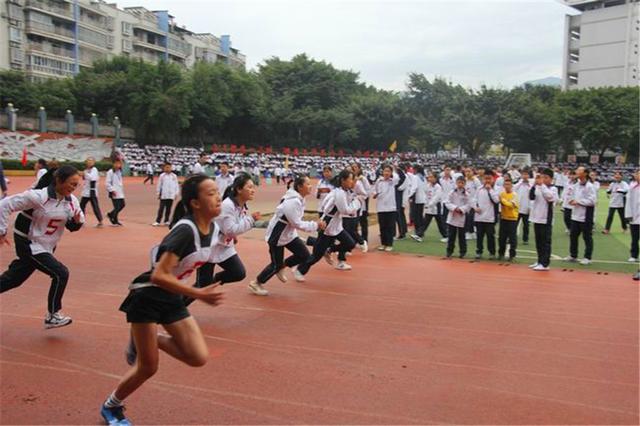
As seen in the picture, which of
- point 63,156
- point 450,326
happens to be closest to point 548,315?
point 450,326

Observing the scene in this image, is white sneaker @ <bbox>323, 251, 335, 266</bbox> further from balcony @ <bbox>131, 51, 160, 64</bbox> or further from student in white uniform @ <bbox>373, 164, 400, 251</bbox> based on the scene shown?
balcony @ <bbox>131, 51, 160, 64</bbox>

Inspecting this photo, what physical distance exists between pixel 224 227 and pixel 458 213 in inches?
245

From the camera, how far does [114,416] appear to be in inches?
143


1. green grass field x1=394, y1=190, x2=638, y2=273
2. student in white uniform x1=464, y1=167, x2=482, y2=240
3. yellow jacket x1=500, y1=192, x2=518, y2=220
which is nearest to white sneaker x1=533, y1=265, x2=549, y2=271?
green grass field x1=394, y1=190, x2=638, y2=273

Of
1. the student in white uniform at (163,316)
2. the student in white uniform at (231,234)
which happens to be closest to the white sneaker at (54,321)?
the student in white uniform at (231,234)

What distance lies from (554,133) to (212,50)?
47.2 metres

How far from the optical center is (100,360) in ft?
16.0

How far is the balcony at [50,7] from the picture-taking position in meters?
49.6

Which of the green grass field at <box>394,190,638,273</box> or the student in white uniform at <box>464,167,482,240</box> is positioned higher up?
the student in white uniform at <box>464,167,482,240</box>

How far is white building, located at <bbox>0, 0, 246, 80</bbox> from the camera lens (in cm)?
4875

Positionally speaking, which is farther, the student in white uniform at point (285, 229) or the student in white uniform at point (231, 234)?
the student in white uniform at point (285, 229)

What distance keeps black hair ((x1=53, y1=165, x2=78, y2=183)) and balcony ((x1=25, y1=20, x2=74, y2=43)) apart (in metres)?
52.4

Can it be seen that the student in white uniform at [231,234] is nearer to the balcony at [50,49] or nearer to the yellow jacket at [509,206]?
the yellow jacket at [509,206]

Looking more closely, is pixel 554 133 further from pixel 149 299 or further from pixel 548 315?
pixel 149 299
